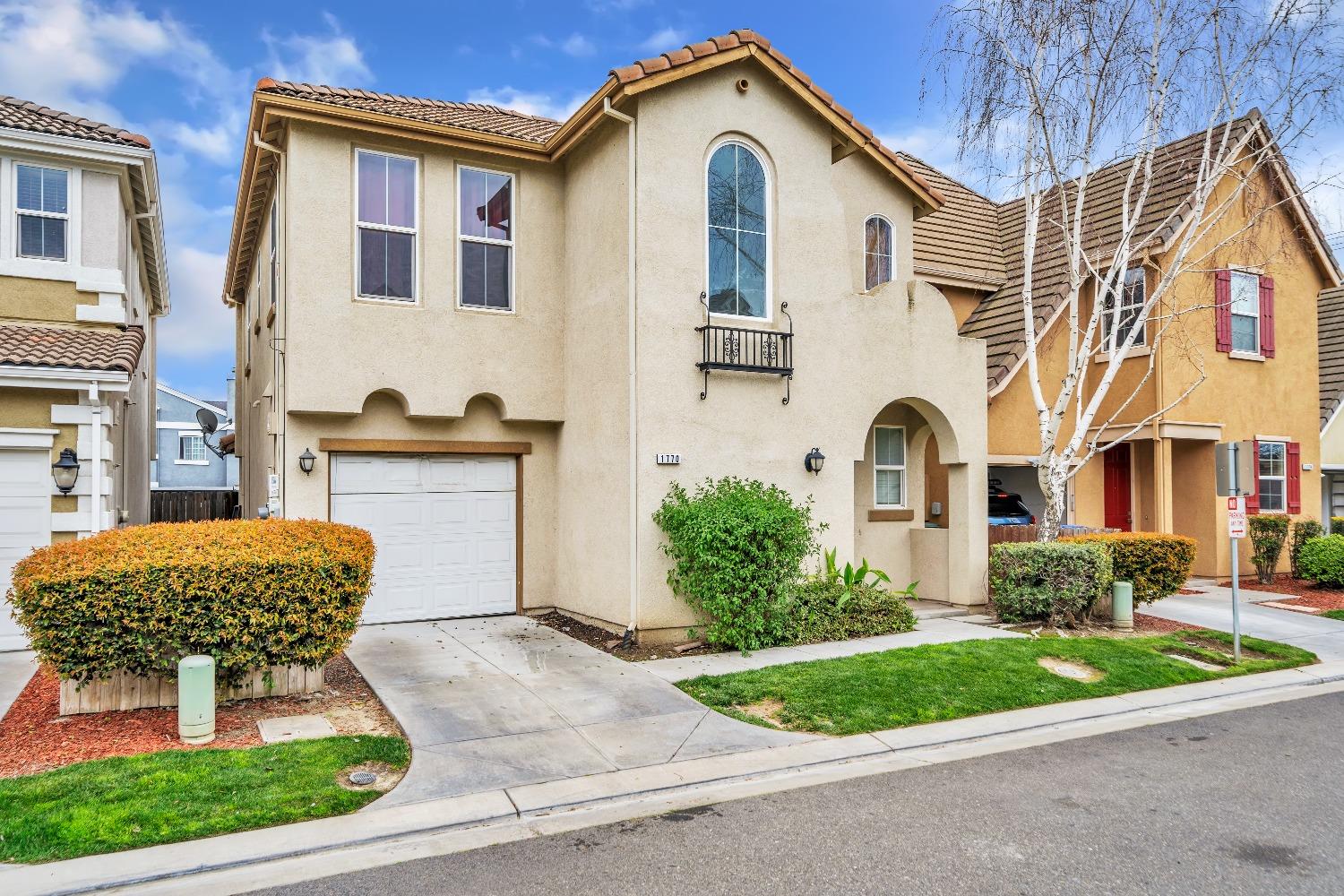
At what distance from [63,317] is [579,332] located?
6769mm

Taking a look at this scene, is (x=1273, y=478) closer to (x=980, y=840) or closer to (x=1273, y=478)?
(x=1273, y=478)

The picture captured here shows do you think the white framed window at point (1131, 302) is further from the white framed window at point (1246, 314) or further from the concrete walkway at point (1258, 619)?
the concrete walkway at point (1258, 619)

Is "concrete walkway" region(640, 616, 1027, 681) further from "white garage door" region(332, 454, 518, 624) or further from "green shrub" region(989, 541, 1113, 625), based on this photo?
"white garage door" region(332, 454, 518, 624)

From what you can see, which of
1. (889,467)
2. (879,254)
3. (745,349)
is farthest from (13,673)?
(879,254)

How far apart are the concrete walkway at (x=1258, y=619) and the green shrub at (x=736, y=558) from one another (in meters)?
6.39

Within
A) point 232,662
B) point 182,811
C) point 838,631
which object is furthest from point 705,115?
point 182,811

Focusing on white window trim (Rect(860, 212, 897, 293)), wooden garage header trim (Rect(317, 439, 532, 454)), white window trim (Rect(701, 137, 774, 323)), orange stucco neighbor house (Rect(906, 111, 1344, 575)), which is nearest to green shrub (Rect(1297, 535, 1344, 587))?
orange stucco neighbor house (Rect(906, 111, 1344, 575))

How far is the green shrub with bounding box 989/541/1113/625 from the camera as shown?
1128 cm

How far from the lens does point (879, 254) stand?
14008 mm

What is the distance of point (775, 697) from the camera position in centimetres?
820

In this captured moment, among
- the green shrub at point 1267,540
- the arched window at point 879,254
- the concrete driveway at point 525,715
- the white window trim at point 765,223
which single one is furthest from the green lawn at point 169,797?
the green shrub at point 1267,540

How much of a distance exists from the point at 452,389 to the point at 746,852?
7815mm

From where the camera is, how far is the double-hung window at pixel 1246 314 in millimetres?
16750

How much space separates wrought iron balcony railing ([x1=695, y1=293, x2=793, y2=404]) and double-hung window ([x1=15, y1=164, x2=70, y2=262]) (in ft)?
28.0
